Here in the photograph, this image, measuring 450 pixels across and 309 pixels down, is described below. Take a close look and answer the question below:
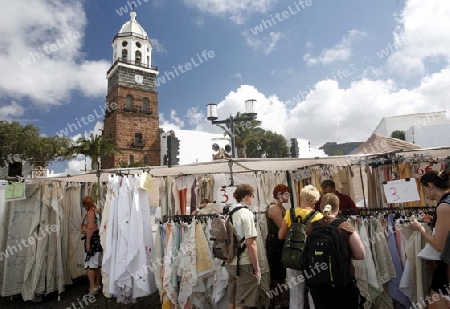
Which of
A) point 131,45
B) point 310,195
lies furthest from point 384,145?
point 131,45

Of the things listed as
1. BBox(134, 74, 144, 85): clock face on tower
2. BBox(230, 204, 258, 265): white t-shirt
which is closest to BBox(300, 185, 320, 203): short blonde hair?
BBox(230, 204, 258, 265): white t-shirt

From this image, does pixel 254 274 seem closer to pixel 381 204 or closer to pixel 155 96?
pixel 381 204

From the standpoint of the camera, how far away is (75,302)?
16.8 ft

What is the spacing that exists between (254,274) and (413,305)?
163cm

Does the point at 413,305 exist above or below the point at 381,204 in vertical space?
below

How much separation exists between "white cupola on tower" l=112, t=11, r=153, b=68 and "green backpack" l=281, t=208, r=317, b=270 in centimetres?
3392

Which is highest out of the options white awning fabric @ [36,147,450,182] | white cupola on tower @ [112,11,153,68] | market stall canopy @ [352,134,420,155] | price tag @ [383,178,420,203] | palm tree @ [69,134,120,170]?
white cupola on tower @ [112,11,153,68]

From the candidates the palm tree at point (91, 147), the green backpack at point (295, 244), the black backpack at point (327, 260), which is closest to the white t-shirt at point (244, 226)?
the green backpack at point (295, 244)

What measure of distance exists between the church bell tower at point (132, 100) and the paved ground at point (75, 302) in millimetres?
25928

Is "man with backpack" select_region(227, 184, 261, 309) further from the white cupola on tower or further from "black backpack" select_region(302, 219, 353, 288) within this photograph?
the white cupola on tower

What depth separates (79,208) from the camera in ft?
20.5

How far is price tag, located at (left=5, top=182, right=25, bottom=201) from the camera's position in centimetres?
516

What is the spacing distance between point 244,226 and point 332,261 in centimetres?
103

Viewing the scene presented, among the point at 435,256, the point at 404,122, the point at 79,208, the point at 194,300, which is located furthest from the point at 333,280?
the point at 404,122
